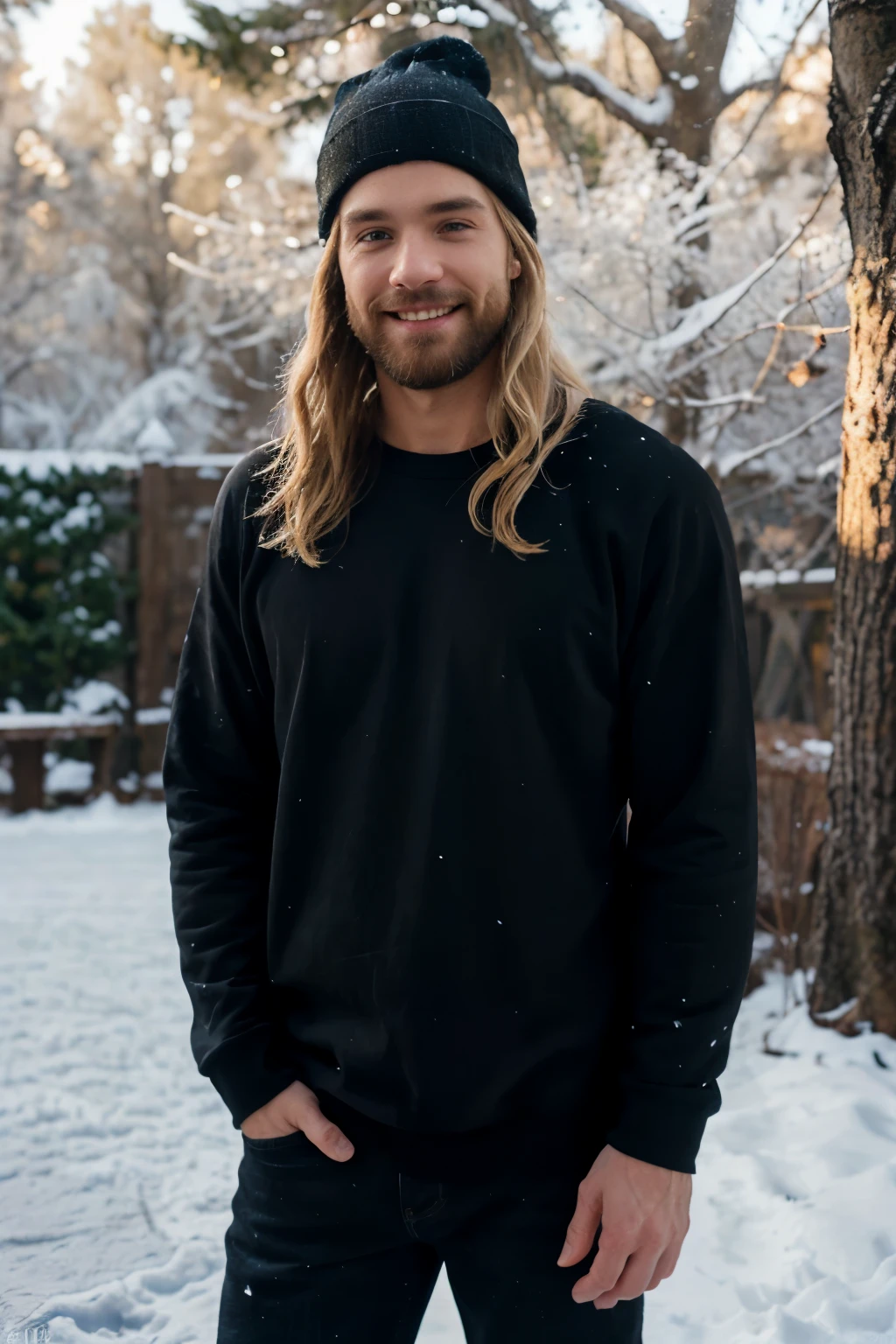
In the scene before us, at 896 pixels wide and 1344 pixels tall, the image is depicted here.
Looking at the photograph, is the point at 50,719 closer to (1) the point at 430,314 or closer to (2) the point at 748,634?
(2) the point at 748,634

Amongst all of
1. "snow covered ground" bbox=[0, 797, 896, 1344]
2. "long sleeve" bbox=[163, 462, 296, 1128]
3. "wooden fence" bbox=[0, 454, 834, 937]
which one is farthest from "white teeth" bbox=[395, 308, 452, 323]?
"wooden fence" bbox=[0, 454, 834, 937]

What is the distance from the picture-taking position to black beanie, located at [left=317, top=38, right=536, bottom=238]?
149 centimetres

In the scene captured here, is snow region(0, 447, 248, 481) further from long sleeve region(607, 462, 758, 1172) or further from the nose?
long sleeve region(607, 462, 758, 1172)

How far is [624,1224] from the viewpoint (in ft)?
4.19

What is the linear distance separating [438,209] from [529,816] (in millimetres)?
835

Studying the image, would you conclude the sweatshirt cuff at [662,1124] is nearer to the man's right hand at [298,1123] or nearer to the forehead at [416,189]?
the man's right hand at [298,1123]

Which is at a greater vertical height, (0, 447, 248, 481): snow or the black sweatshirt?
(0, 447, 248, 481): snow

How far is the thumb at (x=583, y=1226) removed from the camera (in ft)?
4.27

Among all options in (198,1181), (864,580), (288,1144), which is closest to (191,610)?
(198,1181)

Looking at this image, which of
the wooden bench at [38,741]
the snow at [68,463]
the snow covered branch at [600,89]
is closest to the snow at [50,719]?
the wooden bench at [38,741]

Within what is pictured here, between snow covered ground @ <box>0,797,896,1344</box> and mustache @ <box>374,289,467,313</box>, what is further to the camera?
snow covered ground @ <box>0,797,896,1344</box>

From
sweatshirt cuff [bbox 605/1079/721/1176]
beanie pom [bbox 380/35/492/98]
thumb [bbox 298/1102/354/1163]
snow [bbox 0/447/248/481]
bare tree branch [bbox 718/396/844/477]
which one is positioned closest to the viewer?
sweatshirt cuff [bbox 605/1079/721/1176]

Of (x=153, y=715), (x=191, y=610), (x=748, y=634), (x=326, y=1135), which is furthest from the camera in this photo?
(x=153, y=715)

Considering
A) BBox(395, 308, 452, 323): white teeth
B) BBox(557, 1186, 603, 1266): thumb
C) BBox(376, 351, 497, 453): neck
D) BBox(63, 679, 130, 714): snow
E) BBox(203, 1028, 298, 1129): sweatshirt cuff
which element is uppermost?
BBox(395, 308, 452, 323): white teeth
